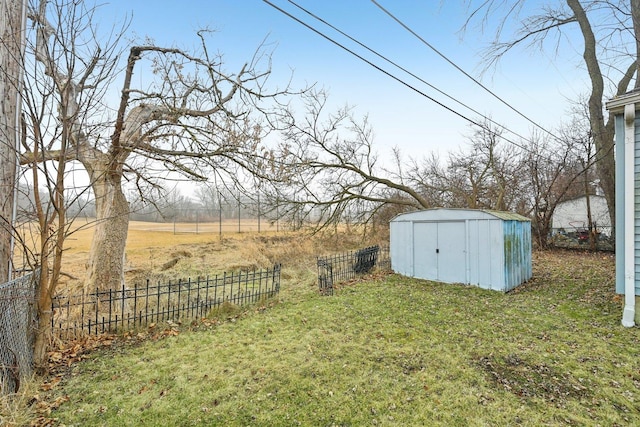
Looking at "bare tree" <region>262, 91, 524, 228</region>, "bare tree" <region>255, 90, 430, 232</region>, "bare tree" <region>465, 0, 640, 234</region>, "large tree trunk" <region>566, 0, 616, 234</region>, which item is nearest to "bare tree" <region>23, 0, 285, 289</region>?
"bare tree" <region>262, 91, 524, 228</region>

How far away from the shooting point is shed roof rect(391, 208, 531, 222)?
23.3 ft

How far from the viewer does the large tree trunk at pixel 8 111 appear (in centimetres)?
302

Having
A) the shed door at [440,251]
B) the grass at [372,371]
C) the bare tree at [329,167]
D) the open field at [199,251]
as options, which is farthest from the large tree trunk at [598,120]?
the open field at [199,251]

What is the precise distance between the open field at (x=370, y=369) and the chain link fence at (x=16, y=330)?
0.31 m

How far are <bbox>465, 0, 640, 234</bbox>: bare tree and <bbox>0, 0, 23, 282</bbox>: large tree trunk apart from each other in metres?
9.64

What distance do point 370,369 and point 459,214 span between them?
5.51 m

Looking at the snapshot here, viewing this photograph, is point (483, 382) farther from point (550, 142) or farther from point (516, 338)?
point (550, 142)

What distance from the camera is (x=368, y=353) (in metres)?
3.83

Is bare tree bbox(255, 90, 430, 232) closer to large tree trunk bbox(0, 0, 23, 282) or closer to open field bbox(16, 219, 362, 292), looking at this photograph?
open field bbox(16, 219, 362, 292)

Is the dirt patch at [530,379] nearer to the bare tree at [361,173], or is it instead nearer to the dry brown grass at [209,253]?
the dry brown grass at [209,253]

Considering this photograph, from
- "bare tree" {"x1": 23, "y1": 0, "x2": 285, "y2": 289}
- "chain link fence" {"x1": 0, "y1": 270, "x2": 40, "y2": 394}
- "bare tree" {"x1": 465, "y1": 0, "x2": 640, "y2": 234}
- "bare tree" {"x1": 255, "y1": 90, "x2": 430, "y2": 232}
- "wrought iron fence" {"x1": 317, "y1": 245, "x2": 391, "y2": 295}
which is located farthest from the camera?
"bare tree" {"x1": 255, "y1": 90, "x2": 430, "y2": 232}

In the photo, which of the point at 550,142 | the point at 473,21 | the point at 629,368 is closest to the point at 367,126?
the point at 473,21

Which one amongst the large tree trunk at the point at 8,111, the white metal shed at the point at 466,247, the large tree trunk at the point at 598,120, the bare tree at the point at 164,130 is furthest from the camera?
the large tree trunk at the point at 598,120

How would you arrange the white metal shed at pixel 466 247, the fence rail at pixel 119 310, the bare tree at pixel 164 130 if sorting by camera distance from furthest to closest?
the white metal shed at pixel 466 247 < the bare tree at pixel 164 130 < the fence rail at pixel 119 310
